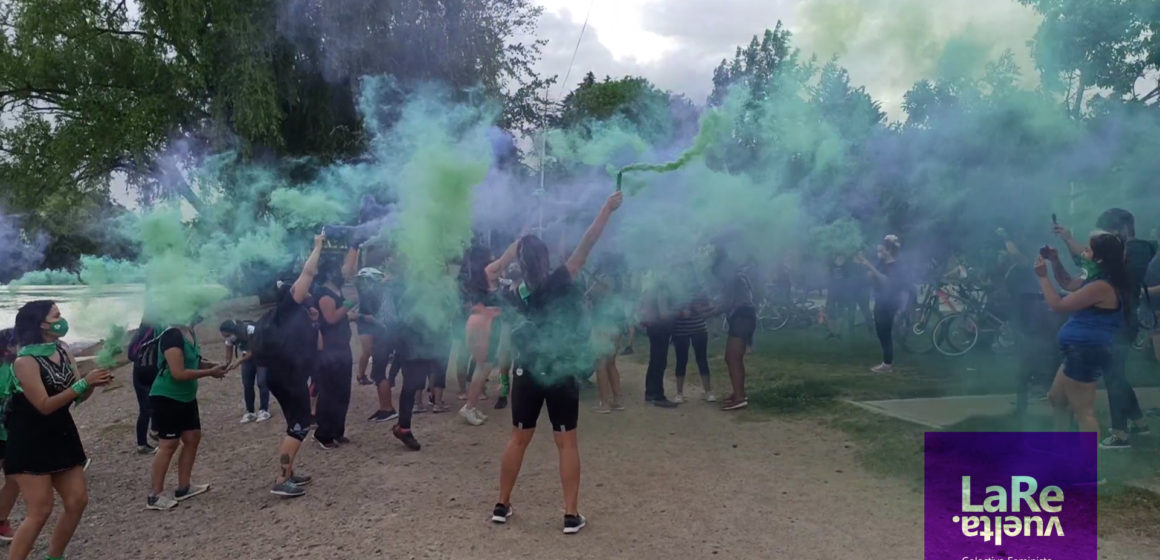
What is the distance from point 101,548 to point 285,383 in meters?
1.46

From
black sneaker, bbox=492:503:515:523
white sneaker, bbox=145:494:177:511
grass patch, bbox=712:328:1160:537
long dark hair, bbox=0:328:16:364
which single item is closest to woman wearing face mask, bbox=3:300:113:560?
long dark hair, bbox=0:328:16:364

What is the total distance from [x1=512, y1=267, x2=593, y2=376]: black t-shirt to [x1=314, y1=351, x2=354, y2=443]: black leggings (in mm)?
2190

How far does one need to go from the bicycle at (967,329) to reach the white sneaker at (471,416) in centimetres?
671

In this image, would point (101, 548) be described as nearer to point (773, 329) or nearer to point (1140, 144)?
point (1140, 144)

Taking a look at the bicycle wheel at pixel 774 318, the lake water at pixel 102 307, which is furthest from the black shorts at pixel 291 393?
the bicycle wheel at pixel 774 318

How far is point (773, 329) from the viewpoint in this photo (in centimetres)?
1441

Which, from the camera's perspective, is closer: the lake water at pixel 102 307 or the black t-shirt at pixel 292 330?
the black t-shirt at pixel 292 330

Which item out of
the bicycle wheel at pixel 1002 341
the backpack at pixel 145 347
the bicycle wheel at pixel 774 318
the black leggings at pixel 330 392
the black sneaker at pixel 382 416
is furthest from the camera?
the bicycle wheel at pixel 774 318

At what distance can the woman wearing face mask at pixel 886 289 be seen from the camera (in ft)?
29.6

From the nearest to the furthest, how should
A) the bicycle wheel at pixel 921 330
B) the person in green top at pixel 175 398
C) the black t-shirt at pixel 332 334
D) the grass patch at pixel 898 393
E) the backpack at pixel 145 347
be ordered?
the grass patch at pixel 898 393, the person in green top at pixel 175 398, the backpack at pixel 145 347, the black t-shirt at pixel 332 334, the bicycle wheel at pixel 921 330

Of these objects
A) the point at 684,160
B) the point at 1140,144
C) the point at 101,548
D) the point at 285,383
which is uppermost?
the point at 1140,144

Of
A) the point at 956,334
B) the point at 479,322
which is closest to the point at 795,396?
the point at 479,322

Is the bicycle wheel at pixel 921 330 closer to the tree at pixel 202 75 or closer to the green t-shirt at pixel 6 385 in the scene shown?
the tree at pixel 202 75

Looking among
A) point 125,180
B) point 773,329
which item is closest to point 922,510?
point 773,329
